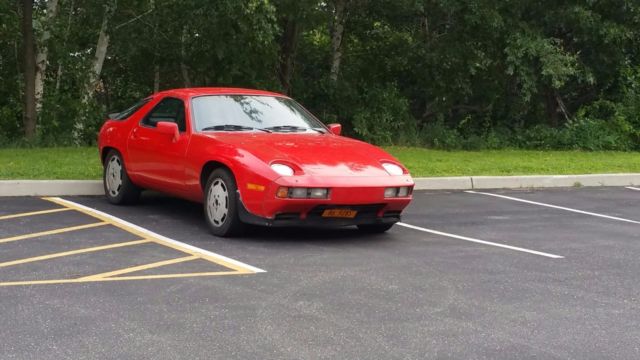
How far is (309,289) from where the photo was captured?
18.7ft

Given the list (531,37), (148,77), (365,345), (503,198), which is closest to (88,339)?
(365,345)

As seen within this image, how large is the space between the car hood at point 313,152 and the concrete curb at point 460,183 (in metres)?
2.83

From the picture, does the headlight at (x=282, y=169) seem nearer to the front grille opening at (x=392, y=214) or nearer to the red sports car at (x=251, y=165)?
the red sports car at (x=251, y=165)

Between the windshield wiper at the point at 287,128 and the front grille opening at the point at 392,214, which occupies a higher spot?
the windshield wiper at the point at 287,128

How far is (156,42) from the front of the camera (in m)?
19.0

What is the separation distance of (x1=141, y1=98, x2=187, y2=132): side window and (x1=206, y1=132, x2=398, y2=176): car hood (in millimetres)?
718

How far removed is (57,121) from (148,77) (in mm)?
4117

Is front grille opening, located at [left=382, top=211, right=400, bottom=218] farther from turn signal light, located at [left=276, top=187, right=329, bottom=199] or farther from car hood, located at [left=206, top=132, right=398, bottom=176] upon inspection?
turn signal light, located at [left=276, top=187, right=329, bottom=199]

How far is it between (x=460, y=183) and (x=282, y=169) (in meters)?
5.31

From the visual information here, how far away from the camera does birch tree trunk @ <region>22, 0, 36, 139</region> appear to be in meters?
17.7

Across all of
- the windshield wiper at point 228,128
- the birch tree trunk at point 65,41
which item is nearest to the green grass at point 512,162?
the windshield wiper at point 228,128

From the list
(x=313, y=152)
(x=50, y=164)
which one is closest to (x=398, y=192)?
(x=313, y=152)

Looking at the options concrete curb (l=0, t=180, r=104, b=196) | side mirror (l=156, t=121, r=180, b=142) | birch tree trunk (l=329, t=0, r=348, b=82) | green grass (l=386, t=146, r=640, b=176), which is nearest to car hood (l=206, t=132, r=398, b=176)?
side mirror (l=156, t=121, r=180, b=142)

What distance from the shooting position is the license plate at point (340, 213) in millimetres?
7309
